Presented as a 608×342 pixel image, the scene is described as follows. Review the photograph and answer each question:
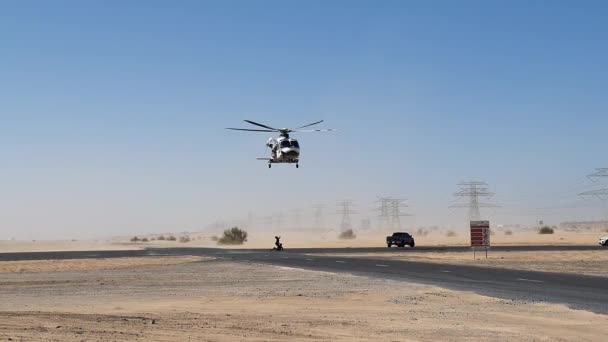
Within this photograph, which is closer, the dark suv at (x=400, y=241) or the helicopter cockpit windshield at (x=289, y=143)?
the helicopter cockpit windshield at (x=289, y=143)

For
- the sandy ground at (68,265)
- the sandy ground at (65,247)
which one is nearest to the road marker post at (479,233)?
the sandy ground at (68,265)

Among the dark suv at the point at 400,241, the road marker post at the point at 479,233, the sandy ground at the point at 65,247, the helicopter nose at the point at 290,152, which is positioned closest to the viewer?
the road marker post at the point at 479,233

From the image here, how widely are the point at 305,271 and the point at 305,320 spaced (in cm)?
2127

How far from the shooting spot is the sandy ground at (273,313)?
14.4m

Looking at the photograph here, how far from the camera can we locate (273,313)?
61.5 ft

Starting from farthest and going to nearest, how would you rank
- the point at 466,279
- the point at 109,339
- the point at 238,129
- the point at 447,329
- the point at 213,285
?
the point at 238,129 → the point at 466,279 → the point at 213,285 → the point at 447,329 → the point at 109,339

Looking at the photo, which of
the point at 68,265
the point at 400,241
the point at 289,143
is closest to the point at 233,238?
the point at 400,241

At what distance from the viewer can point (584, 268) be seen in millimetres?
40719

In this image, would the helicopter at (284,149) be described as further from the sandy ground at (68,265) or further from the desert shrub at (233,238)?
the desert shrub at (233,238)

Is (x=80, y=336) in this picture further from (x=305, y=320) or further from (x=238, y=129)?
(x=238, y=129)

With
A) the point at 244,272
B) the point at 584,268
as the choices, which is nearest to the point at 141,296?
the point at 244,272

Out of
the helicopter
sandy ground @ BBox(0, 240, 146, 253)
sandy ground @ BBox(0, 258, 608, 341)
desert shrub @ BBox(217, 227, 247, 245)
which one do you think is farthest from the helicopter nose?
desert shrub @ BBox(217, 227, 247, 245)

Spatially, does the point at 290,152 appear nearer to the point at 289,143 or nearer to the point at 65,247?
the point at 289,143

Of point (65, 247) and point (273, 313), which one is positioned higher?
point (65, 247)
